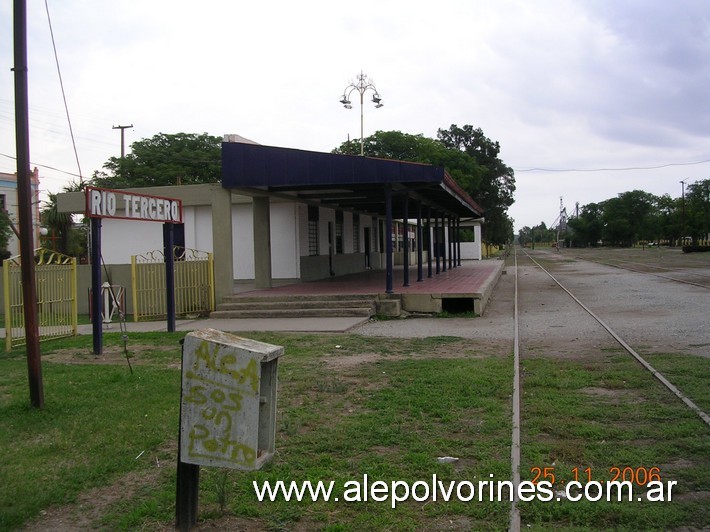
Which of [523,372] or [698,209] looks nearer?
[523,372]

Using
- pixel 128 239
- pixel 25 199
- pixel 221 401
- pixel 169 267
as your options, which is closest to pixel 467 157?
pixel 128 239

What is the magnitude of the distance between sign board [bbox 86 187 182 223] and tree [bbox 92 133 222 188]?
109 ft

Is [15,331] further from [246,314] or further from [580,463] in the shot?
[580,463]

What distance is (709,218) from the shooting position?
278 ft

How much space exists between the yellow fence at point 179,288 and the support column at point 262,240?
2.73 meters

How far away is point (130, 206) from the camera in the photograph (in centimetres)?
1148

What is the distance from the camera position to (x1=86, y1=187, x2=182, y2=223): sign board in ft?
34.0

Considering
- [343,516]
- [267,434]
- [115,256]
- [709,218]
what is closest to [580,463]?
[343,516]

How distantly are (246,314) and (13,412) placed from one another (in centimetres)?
965

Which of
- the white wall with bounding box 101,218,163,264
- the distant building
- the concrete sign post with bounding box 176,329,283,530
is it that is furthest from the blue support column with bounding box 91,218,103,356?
the distant building

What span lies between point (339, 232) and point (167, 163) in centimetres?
2357

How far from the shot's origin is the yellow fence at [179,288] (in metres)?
16.9

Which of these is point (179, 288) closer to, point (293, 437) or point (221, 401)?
point (293, 437)

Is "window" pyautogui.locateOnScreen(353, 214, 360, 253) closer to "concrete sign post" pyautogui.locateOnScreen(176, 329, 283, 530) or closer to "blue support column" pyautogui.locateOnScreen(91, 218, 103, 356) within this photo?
"blue support column" pyautogui.locateOnScreen(91, 218, 103, 356)
